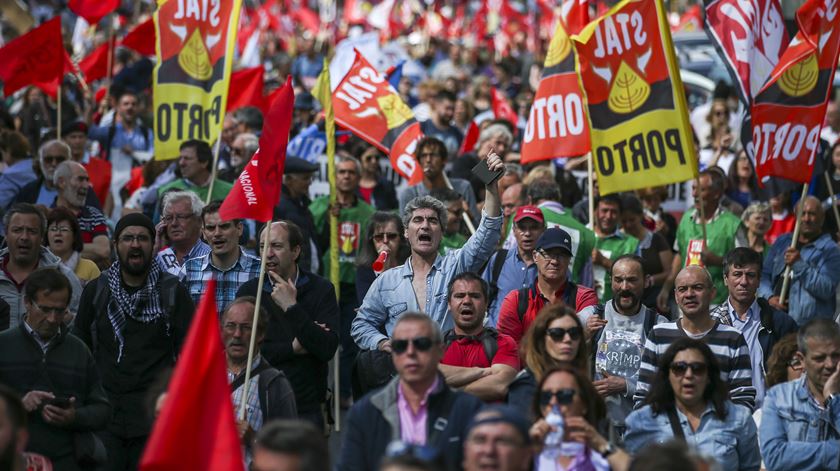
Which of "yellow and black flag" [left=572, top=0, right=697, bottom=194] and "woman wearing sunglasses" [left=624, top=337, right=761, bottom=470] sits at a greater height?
"yellow and black flag" [left=572, top=0, right=697, bottom=194]

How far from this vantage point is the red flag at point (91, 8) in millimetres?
15898

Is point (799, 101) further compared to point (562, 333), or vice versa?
point (799, 101)

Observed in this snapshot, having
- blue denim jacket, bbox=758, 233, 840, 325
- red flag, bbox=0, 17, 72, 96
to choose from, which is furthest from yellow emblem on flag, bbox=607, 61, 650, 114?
red flag, bbox=0, 17, 72, 96

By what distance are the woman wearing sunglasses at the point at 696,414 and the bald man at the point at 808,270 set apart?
396 centimetres

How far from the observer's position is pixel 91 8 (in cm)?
1595

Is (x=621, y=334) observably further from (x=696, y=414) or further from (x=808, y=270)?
(x=808, y=270)

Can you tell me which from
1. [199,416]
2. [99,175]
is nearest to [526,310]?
[199,416]

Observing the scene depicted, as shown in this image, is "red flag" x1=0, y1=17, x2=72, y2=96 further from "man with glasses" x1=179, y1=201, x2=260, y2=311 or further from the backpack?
the backpack

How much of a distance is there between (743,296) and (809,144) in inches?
87.8

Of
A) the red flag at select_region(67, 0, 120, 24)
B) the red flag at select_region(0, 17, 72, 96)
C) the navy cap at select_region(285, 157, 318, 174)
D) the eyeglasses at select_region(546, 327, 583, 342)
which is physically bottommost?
the eyeglasses at select_region(546, 327, 583, 342)

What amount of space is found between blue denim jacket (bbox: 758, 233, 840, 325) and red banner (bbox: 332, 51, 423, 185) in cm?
331

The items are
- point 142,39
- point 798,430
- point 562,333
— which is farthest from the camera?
point 142,39

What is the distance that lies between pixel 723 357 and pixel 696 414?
938 millimetres

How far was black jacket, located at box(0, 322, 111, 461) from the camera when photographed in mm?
7965
